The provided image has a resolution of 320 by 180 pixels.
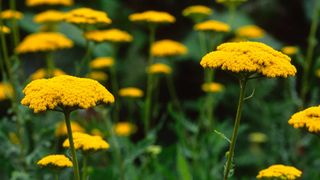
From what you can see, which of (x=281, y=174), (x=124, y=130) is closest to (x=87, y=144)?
(x=281, y=174)

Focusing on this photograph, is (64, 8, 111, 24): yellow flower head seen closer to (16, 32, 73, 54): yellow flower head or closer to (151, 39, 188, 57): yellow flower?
(16, 32, 73, 54): yellow flower head

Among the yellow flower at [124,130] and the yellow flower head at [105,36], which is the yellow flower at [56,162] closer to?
the yellow flower head at [105,36]

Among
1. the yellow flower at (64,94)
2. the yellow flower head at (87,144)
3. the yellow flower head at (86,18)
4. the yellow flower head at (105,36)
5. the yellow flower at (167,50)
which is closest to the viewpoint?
the yellow flower at (64,94)

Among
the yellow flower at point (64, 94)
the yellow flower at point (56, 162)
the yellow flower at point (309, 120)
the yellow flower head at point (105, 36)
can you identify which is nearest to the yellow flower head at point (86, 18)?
the yellow flower head at point (105, 36)

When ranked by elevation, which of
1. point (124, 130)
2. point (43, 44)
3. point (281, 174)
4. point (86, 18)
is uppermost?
point (86, 18)

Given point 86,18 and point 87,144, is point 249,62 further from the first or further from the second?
point 86,18

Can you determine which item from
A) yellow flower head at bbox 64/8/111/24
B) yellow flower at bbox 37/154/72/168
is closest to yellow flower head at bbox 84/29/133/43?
yellow flower head at bbox 64/8/111/24

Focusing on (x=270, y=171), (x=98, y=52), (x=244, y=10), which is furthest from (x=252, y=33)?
(x=270, y=171)

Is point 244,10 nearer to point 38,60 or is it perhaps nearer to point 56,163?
point 38,60
